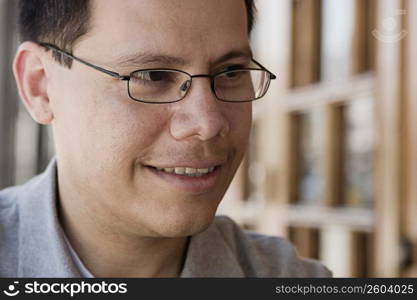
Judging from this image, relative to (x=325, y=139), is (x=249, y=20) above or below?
above

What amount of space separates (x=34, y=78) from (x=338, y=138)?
111 centimetres

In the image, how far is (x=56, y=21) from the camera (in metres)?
1.15

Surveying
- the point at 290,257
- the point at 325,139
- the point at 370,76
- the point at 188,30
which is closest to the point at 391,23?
the point at 370,76

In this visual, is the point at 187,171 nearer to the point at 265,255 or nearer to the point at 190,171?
the point at 190,171

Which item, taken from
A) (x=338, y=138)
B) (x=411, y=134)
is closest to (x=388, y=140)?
(x=411, y=134)

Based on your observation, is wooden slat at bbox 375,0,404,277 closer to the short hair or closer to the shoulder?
the shoulder

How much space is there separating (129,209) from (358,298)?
47 cm

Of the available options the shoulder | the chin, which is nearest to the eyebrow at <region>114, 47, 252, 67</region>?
the chin

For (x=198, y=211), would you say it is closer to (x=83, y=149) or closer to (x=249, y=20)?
(x=83, y=149)

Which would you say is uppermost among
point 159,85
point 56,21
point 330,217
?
point 56,21

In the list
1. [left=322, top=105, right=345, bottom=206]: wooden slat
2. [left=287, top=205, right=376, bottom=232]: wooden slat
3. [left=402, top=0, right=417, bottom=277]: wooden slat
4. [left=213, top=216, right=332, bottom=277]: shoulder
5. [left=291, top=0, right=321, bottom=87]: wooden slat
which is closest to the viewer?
[left=213, top=216, right=332, bottom=277]: shoulder

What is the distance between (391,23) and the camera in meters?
1.69

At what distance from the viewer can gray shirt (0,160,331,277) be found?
1104mm

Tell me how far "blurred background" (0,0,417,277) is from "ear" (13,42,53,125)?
0.94 m
